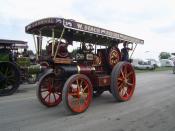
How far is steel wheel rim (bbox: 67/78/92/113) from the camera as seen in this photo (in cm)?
608

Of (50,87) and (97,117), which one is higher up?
(50,87)

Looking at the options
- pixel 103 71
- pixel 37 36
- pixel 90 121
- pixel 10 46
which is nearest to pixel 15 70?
pixel 10 46

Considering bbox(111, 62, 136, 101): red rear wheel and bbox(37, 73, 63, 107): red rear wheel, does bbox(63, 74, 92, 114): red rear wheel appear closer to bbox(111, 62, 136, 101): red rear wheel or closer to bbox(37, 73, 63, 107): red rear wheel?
bbox(37, 73, 63, 107): red rear wheel

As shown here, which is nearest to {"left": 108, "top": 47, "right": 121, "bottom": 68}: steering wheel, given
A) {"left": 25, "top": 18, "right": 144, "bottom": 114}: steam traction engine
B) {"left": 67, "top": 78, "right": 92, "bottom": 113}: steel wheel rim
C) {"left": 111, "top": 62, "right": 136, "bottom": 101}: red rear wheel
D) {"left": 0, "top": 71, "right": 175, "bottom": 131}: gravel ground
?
{"left": 25, "top": 18, "right": 144, "bottom": 114}: steam traction engine

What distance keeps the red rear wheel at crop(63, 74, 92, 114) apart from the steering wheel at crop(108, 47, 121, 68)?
1771mm

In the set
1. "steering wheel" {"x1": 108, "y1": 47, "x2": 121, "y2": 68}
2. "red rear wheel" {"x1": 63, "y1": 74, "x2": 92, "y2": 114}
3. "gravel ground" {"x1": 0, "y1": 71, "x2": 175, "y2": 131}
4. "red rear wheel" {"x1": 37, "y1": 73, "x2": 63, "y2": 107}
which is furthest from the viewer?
"steering wheel" {"x1": 108, "y1": 47, "x2": 121, "y2": 68}

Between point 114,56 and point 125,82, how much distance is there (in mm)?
871

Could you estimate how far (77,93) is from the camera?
627cm

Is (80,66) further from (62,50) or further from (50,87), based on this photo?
(50,87)

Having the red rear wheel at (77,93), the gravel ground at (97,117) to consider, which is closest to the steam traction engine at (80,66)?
the red rear wheel at (77,93)

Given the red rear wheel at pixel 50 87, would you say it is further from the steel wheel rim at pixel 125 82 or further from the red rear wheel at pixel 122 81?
the steel wheel rim at pixel 125 82

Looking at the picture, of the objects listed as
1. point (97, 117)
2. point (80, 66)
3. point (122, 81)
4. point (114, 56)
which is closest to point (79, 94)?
point (97, 117)

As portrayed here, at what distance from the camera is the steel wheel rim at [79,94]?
6.08m

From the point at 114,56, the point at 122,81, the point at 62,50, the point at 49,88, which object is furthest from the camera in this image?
the point at 114,56
